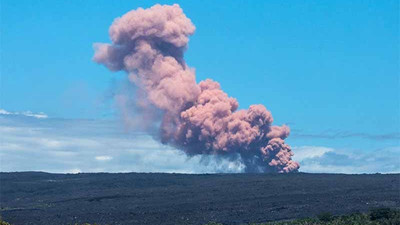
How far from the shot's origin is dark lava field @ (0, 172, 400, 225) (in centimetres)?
6203

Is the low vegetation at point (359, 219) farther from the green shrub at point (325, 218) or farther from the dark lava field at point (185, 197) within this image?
the dark lava field at point (185, 197)

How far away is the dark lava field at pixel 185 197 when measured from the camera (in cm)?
6203

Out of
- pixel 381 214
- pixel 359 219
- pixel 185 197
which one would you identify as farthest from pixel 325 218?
pixel 185 197

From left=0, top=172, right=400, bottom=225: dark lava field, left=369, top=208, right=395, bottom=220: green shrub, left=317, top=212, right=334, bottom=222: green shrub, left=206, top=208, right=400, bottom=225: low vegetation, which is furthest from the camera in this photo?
left=0, top=172, right=400, bottom=225: dark lava field

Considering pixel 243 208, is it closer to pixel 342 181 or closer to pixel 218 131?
pixel 342 181

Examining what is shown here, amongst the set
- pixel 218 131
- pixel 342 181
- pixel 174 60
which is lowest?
pixel 342 181

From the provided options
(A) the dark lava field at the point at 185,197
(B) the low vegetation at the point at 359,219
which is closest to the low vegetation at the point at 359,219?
(B) the low vegetation at the point at 359,219

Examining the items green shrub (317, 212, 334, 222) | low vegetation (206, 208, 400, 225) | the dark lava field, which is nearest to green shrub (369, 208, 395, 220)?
low vegetation (206, 208, 400, 225)

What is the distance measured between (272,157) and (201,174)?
13.9m

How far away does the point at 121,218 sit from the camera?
62.2m

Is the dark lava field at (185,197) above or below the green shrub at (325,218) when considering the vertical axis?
above

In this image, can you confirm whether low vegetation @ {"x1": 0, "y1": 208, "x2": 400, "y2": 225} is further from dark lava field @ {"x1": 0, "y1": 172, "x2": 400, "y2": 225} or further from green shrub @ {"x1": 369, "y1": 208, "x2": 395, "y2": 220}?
dark lava field @ {"x1": 0, "y1": 172, "x2": 400, "y2": 225}

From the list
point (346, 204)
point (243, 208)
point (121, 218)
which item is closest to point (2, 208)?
point (121, 218)

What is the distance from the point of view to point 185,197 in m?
80.1
